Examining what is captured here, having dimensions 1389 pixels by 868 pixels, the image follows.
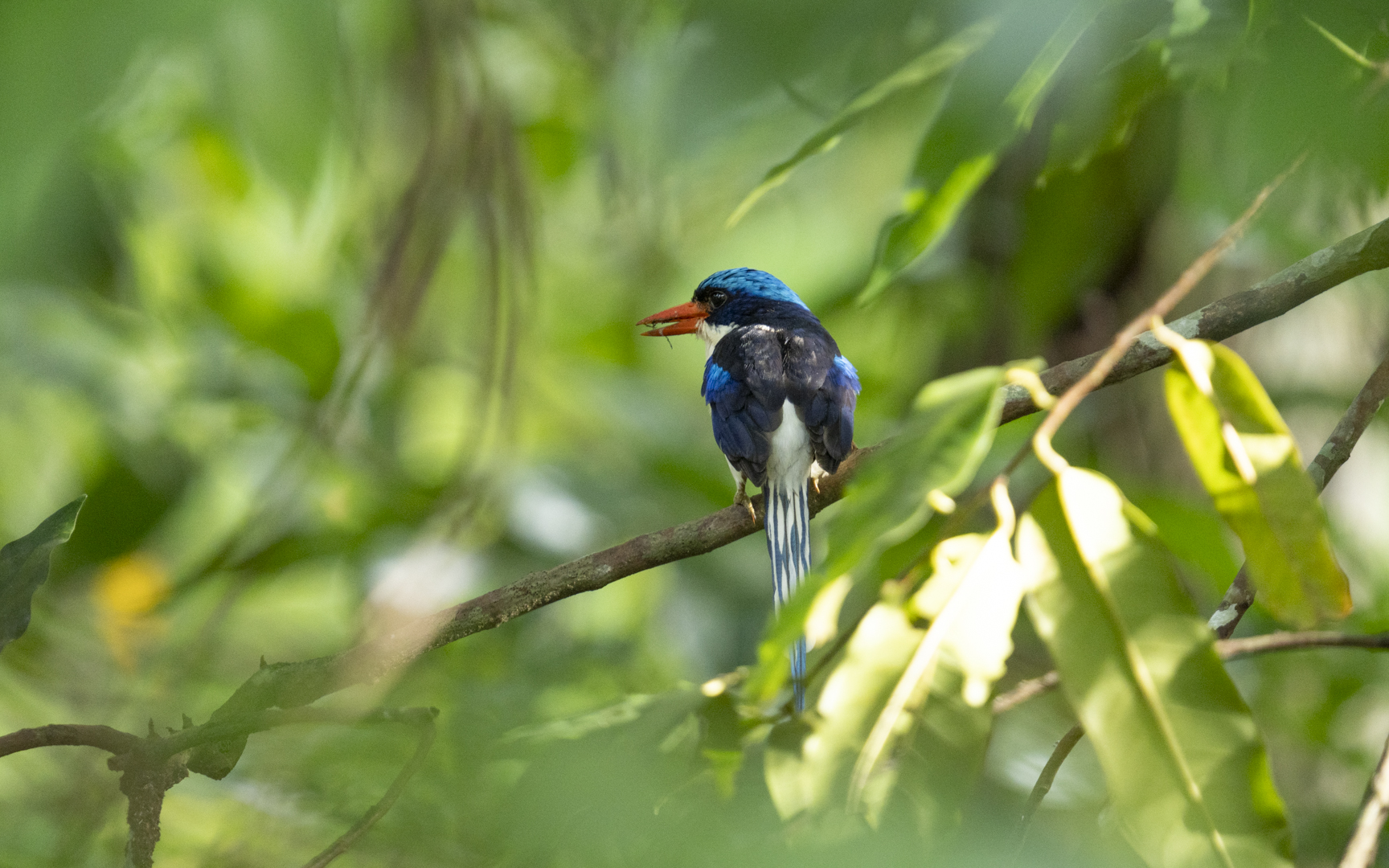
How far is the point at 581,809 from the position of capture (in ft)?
4.64

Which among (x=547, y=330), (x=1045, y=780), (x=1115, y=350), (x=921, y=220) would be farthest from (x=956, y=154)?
(x=547, y=330)

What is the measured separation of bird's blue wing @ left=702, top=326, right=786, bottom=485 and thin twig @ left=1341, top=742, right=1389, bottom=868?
5.52 ft

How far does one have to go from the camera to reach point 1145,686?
111cm

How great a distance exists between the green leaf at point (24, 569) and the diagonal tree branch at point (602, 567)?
13.1 inches

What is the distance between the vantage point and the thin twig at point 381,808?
5.47 ft

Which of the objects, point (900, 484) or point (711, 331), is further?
point (711, 331)

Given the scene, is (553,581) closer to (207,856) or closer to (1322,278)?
(207,856)

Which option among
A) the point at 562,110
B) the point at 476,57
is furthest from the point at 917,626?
the point at 562,110

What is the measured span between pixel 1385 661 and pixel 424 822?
10.6 feet

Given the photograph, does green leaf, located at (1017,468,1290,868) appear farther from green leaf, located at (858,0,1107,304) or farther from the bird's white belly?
the bird's white belly

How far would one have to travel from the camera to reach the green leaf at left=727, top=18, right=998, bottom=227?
152 cm

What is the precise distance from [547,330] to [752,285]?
1.67m

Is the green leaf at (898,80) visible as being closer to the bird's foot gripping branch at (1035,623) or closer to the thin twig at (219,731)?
the bird's foot gripping branch at (1035,623)

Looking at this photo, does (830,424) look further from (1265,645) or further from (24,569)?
(24,569)
